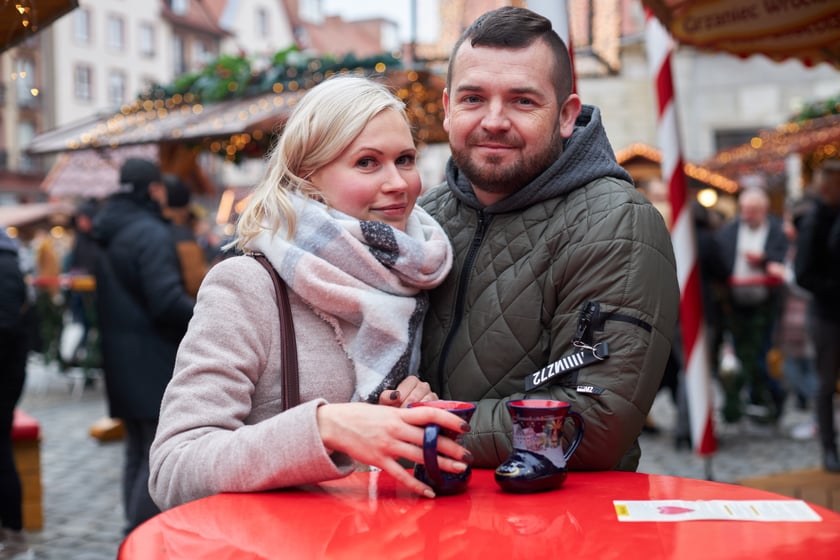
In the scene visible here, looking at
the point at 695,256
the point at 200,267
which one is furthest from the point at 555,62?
the point at 200,267

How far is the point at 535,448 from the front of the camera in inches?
69.4

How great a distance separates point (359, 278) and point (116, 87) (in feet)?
163

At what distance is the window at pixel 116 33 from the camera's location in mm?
47281

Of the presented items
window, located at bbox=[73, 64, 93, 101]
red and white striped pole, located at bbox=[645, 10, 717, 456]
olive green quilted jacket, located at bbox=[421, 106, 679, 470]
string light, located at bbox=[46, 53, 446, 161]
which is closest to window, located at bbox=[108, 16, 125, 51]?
window, located at bbox=[73, 64, 93, 101]

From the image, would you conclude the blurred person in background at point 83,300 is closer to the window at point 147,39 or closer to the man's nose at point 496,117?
the man's nose at point 496,117

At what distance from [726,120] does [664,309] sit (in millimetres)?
23090

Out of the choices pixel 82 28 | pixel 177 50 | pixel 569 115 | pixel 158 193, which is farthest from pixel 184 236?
pixel 177 50

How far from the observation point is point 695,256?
16.6ft

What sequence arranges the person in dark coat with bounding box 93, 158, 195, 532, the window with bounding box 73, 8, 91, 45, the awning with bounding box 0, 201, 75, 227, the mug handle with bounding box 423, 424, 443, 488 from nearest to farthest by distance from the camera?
the mug handle with bounding box 423, 424, 443, 488
the person in dark coat with bounding box 93, 158, 195, 532
the awning with bounding box 0, 201, 75, 227
the window with bounding box 73, 8, 91, 45

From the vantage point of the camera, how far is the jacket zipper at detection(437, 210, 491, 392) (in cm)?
221

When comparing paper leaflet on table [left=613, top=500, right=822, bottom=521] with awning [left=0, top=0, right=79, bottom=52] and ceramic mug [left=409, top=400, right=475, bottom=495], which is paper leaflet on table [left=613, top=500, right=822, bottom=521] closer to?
ceramic mug [left=409, top=400, right=475, bottom=495]

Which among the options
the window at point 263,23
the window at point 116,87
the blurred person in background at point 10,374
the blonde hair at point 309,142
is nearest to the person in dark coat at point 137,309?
the blurred person in background at point 10,374

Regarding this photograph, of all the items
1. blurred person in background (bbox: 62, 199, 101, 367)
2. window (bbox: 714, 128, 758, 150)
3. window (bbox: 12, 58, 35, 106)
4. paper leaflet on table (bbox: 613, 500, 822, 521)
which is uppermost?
window (bbox: 714, 128, 758, 150)

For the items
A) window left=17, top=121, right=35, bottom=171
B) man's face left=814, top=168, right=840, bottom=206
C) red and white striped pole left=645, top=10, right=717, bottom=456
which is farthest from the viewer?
window left=17, top=121, right=35, bottom=171
